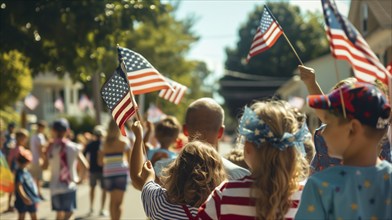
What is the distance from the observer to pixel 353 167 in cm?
289

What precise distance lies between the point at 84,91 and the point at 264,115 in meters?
58.0

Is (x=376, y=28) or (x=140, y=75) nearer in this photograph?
(x=140, y=75)

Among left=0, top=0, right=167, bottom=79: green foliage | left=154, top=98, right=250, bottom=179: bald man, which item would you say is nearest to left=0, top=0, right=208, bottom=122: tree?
left=0, top=0, right=167, bottom=79: green foliage

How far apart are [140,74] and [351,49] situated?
2.91 m

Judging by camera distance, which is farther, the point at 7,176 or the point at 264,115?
the point at 7,176

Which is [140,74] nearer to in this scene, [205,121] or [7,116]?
[205,121]

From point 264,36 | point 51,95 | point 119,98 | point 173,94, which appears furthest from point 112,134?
point 51,95

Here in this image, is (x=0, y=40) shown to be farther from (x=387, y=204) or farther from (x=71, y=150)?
(x=387, y=204)

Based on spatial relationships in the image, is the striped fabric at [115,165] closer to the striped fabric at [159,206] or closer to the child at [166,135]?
the child at [166,135]

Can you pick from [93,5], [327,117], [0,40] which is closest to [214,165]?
[327,117]

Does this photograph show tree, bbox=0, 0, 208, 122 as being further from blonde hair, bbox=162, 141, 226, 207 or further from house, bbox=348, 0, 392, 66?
blonde hair, bbox=162, 141, 226, 207

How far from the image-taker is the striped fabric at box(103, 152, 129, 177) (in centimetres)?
1070

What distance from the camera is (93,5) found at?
951 centimetres

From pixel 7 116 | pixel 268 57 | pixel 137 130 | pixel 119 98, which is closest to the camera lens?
pixel 137 130
